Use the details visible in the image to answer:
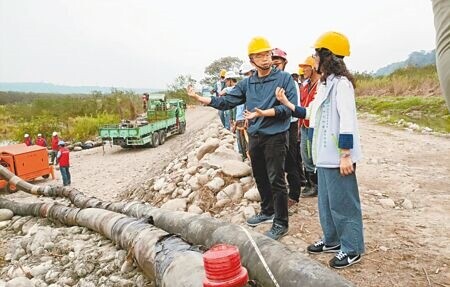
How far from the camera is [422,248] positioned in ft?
11.5

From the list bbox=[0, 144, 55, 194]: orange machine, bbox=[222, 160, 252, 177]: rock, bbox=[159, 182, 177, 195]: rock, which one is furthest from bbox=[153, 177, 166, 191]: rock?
bbox=[0, 144, 55, 194]: orange machine

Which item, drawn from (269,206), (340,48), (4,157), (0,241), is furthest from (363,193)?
(4,157)

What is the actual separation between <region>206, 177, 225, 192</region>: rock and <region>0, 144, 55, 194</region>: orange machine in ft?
23.4

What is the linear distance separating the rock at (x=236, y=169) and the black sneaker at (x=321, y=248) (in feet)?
8.03

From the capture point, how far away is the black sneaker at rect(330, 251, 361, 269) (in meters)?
3.07

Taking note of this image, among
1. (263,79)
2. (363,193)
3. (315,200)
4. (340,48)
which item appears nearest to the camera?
(340,48)

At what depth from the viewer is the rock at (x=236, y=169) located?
5.85m

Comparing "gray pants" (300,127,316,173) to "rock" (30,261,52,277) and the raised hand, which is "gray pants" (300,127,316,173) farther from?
"rock" (30,261,52,277)

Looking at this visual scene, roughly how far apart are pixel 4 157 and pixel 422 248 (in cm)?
1051

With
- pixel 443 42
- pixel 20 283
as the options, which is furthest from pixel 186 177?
pixel 443 42

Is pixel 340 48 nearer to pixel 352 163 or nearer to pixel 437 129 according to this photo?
pixel 352 163

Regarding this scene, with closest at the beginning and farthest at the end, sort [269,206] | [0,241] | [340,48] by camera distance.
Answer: [340,48]
[269,206]
[0,241]

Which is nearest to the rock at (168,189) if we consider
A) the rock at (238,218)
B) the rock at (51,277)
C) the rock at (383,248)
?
the rock at (238,218)

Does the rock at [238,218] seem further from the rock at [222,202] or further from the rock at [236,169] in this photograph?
the rock at [236,169]
